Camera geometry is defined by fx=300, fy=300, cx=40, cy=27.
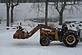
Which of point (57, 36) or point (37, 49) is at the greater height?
point (57, 36)

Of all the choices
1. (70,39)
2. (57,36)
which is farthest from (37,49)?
(70,39)

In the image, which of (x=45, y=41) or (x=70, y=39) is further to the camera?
(x=45, y=41)

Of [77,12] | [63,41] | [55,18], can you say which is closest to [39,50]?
[63,41]

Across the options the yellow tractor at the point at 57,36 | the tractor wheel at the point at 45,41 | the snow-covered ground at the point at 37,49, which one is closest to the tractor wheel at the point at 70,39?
the yellow tractor at the point at 57,36

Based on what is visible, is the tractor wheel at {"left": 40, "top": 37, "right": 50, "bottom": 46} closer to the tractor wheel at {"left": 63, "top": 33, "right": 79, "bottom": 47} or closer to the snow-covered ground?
the snow-covered ground

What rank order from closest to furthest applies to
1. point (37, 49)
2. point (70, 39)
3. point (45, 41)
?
point (37, 49) < point (70, 39) < point (45, 41)

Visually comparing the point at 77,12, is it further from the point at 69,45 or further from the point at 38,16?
the point at 69,45

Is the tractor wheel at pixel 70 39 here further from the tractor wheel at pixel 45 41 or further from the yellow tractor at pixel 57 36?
the tractor wheel at pixel 45 41

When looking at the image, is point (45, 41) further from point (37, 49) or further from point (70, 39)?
point (70, 39)

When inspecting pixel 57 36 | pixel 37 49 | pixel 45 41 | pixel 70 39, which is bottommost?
pixel 37 49

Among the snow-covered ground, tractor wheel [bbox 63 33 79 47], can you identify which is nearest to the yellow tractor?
tractor wheel [bbox 63 33 79 47]

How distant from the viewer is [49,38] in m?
16.3

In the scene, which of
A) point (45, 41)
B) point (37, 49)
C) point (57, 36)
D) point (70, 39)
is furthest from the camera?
point (57, 36)

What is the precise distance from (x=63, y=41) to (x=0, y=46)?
346 centimetres
